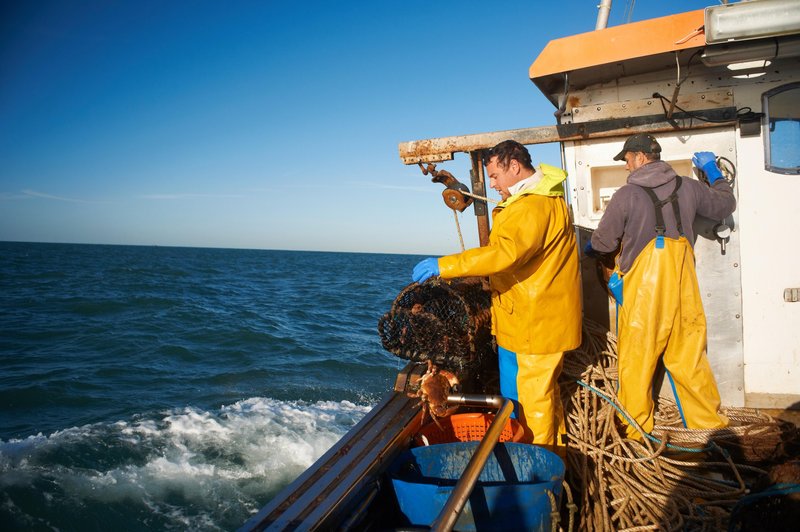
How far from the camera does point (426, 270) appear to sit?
2.81 m

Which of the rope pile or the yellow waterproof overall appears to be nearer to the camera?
the rope pile

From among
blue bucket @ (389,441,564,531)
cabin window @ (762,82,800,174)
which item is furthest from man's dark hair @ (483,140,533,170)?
cabin window @ (762,82,800,174)

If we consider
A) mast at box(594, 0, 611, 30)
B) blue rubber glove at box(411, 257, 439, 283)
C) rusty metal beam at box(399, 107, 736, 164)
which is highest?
mast at box(594, 0, 611, 30)

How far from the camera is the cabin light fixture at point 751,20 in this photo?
9.02 feet

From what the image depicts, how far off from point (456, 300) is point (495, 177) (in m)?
0.95

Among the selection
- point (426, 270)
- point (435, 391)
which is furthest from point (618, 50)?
point (435, 391)

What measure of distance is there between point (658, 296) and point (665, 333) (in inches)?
10.4

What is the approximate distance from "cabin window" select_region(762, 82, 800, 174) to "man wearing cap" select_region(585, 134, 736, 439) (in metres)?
0.96

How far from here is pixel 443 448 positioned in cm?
240

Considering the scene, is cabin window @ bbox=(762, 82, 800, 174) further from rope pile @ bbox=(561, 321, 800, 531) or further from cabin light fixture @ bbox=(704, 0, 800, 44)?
rope pile @ bbox=(561, 321, 800, 531)

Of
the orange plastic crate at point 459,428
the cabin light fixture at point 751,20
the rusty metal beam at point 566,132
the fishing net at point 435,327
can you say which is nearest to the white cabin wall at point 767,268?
the rusty metal beam at point 566,132

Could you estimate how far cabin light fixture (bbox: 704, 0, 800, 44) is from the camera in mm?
2750

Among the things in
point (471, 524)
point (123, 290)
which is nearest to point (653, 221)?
point (471, 524)

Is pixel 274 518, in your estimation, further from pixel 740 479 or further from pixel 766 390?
pixel 766 390
